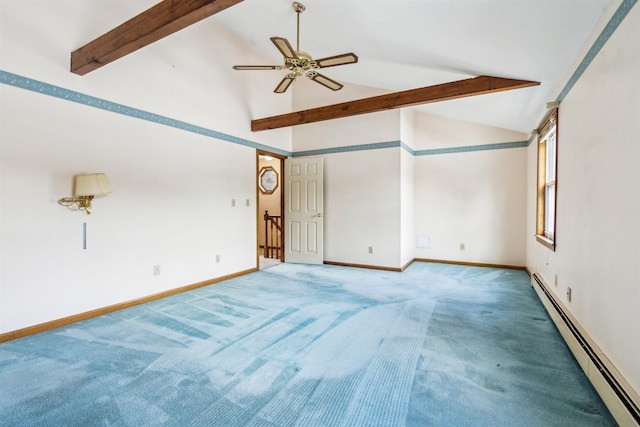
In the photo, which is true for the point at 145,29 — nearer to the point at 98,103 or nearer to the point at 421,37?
the point at 98,103

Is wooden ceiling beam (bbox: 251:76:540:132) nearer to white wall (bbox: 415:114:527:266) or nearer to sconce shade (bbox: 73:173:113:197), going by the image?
white wall (bbox: 415:114:527:266)

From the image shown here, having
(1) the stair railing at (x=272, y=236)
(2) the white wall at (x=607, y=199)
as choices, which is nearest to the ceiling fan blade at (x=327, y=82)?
(2) the white wall at (x=607, y=199)

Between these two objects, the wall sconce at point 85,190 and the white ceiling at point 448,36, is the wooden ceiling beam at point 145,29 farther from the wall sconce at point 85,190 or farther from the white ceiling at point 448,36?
the white ceiling at point 448,36

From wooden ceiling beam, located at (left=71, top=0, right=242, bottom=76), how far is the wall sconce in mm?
996

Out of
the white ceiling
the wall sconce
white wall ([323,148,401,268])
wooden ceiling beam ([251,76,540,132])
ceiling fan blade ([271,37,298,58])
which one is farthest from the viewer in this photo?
white wall ([323,148,401,268])

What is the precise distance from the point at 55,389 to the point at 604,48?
13.1ft

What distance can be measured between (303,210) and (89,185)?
354 cm

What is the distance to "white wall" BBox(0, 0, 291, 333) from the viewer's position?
258 cm

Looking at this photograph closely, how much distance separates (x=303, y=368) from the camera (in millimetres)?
2086

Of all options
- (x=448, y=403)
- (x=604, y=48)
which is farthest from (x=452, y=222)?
(x=448, y=403)

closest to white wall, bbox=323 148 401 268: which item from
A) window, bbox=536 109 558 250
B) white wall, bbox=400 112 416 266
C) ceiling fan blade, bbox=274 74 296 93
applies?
white wall, bbox=400 112 416 266

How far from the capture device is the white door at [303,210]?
5.74 metres

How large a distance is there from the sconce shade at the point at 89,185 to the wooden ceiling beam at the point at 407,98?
102 inches

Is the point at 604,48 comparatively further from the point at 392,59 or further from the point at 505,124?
the point at 505,124
